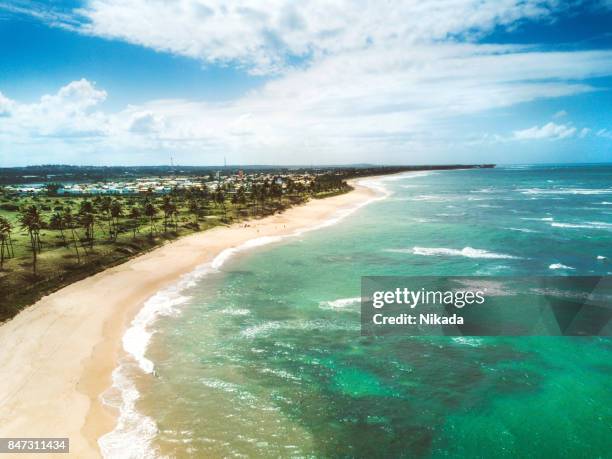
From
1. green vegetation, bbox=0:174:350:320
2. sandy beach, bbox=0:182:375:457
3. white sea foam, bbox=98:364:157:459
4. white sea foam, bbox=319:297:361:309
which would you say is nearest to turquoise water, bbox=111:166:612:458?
white sea foam, bbox=319:297:361:309

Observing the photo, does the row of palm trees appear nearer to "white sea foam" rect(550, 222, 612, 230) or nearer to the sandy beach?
the sandy beach

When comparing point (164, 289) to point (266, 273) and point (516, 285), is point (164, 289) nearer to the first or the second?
point (266, 273)

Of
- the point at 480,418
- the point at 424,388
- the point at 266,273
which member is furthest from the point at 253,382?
the point at 266,273

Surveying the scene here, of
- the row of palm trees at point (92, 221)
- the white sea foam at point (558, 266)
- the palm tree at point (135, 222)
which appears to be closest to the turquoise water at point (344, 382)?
the white sea foam at point (558, 266)

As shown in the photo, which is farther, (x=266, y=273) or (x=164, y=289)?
(x=266, y=273)

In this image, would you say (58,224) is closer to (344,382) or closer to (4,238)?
(4,238)

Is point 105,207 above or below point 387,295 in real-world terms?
above
